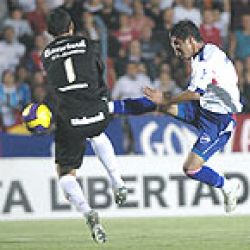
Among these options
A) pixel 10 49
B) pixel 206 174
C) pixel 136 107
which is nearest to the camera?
pixel 206 174

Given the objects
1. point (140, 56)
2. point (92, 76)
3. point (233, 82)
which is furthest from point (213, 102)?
point (140, 56)

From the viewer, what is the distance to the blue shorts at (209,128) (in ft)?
33.5

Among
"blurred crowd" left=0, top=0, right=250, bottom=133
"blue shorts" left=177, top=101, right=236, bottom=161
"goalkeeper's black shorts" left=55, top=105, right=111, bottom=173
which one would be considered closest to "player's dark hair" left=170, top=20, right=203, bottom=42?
"blue shorts" left=177, top=101, right=236, bottom=161

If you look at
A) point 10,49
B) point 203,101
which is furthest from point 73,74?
point 10,49

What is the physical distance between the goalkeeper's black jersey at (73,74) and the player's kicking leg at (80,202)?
1.81ft

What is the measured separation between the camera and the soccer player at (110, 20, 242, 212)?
32.2ft

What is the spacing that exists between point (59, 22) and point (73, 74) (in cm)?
50

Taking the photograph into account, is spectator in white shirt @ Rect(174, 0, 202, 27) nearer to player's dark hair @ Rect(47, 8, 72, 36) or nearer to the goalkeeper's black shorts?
the goalkeeper's black shorts

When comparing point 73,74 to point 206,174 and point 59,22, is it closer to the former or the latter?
point 59,22

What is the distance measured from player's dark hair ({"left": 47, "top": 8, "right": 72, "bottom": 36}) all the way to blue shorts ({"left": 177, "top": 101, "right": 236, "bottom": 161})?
1396 millimetres

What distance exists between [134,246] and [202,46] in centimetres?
200

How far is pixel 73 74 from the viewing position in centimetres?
993

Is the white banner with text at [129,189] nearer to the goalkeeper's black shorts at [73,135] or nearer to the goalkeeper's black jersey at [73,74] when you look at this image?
the goalkeeper's black shorts at [73,135]

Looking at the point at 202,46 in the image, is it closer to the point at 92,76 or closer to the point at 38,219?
the point at 92,76
